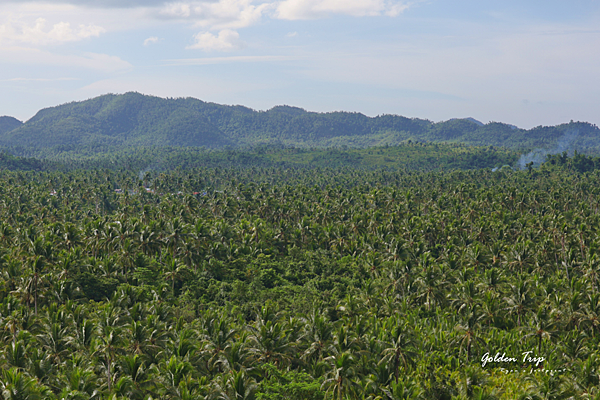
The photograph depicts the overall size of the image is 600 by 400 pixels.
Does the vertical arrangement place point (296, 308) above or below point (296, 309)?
above

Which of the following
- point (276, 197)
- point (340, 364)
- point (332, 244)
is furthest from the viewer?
point (276, 197)

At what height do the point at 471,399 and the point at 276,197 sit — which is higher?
the point at 276,197

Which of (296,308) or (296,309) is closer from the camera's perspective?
(296,309)

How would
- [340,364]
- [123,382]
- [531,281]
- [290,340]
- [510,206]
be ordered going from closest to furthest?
[123,382], [340,364], [290,340], [531,281], [510,206]

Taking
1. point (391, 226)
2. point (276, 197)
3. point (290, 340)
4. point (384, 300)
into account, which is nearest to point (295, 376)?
point (290, 340)

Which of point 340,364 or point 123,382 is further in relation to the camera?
point 340,364

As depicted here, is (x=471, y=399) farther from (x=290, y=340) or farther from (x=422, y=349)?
(x=290, y=340)

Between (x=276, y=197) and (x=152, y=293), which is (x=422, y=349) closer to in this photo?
(x=152, y=293)
